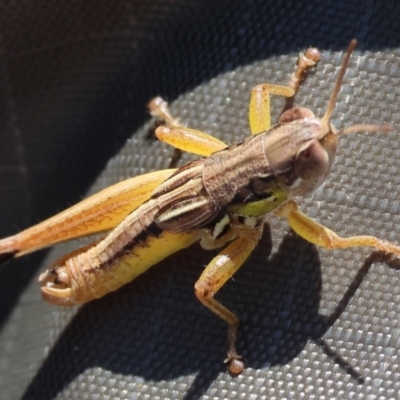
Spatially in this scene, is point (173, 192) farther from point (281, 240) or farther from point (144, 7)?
point (144, 7)

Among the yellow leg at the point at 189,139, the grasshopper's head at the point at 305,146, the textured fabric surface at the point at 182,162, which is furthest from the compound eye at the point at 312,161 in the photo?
the yellow leg at the point at 189,139

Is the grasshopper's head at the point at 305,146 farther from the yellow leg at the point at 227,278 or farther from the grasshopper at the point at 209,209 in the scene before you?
the yellow leg at the point at 227,278

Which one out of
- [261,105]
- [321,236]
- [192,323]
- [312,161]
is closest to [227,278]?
[192,323]

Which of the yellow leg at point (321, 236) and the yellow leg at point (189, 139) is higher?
the yellow leg at point (189, 139)

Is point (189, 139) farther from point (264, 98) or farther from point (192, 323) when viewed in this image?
point (192, 323)

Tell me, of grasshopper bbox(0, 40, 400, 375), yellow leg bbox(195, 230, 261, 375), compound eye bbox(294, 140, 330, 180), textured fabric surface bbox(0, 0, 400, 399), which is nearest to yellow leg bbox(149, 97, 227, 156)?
grasshopper bbox(0, 40, 400, 375)

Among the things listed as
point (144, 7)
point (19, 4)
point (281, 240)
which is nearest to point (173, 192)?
point (281, 240)
